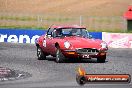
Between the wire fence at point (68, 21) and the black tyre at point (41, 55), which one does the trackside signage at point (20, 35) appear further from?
the black tyre at point (41, 55)

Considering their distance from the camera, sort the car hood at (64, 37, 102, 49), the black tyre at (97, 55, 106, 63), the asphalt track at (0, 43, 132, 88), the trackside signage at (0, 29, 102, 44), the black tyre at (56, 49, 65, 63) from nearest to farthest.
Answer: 1. the asphalt track at (0, 43, 132, 88)
2. the car hood at (64, 37, 102, 49)
3. the black tyre at (56, 49, 65, 63)
4. the black tyre at (97, 55, 106, 63)
5. the trackside signage at (0, 29, 102, 44)

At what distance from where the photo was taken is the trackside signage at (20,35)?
1303 inches

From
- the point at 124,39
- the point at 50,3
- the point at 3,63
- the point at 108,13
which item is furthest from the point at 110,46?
the point at 50,3

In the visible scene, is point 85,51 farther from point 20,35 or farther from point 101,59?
point 20,35

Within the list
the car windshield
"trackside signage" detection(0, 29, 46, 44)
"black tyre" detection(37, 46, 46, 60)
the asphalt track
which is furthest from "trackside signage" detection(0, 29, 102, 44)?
the car windshield

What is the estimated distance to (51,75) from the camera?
14.7 m

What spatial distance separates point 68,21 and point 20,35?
14832mm

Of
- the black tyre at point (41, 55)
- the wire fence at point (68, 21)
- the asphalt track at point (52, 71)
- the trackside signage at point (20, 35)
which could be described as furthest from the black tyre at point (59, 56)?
the wire fence at point (68, 21)

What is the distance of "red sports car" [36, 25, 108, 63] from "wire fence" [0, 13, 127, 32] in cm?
1761

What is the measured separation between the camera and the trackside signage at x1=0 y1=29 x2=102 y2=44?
109ft

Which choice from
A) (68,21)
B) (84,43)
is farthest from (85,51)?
(68,21)

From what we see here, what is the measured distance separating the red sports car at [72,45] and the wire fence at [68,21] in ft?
57.8

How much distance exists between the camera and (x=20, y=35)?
33.3 meters

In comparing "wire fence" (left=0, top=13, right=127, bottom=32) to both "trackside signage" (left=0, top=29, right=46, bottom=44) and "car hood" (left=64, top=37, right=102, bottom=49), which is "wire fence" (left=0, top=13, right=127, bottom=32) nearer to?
"trackside signage" (left=0, top=29, right=46, bottom=44)
